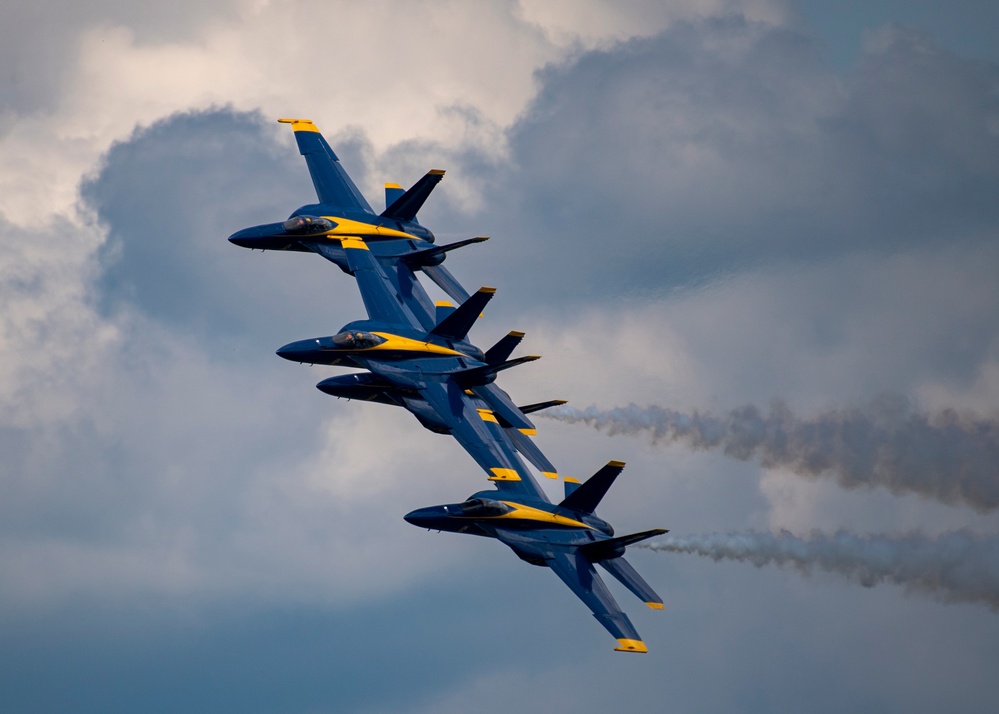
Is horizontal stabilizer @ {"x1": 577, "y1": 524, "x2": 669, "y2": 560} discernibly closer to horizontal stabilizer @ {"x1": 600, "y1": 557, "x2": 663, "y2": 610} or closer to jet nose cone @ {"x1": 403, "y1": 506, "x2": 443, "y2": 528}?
horizontal stabilizer @ {"x1": 600, "y1": 557, "x2": 663, "y2": 610}

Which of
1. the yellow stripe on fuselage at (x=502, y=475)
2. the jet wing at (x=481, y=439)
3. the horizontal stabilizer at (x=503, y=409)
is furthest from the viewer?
the horizontal stabilizer at (x=503, y=409)

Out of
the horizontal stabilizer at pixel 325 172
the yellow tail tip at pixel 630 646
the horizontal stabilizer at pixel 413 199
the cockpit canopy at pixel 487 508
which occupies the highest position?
the horizontal stabilizer at pixel 325 172

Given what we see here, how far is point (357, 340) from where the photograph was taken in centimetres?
10081

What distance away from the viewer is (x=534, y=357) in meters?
97.9

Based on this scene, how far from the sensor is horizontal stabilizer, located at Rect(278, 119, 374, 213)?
114062 mm

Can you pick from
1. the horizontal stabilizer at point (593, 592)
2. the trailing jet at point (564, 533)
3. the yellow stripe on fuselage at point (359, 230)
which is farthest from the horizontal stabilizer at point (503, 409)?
the yellow stripe on fuselage at point (359, 230)

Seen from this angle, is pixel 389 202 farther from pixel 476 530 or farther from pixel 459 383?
pixel 476 530

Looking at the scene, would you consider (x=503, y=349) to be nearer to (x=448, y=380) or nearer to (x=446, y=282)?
(x=448, y=380)

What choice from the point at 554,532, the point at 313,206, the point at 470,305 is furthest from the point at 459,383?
the point at 313,206

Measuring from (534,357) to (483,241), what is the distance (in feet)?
41.6

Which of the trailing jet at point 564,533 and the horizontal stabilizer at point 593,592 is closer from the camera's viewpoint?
the horizontal stabilizer at point 593,592

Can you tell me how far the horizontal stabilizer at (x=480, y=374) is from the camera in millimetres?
100438

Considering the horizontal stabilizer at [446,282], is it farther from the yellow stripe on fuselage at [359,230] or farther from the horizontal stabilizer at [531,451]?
the horizontal stabilizer at [531,451]

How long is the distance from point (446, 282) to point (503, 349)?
10.5 meters
